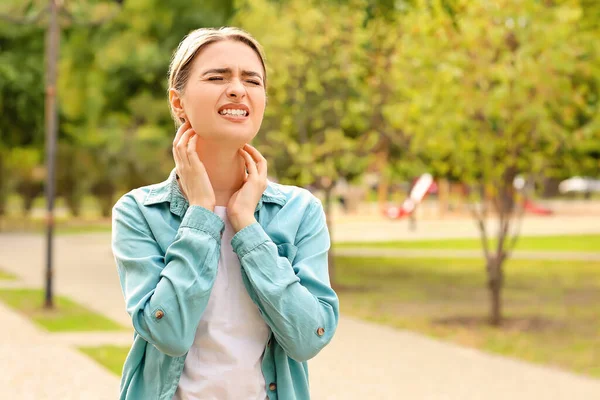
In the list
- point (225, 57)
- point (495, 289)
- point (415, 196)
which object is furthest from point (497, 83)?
point (415, 196)

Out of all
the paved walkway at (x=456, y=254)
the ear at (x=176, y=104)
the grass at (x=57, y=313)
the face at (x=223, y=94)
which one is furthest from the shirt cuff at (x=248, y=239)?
the paved walkway at (x=456, y=254)

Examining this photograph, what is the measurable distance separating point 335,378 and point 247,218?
6.23 meters

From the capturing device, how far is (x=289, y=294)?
2301 millimetres

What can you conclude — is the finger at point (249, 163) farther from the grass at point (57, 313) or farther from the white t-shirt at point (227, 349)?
the grass at point (57, 313)

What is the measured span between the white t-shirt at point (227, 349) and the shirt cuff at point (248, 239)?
0.09 meters

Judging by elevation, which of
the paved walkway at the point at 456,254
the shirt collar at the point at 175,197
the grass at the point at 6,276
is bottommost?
the paved walkway at the point at 456,254

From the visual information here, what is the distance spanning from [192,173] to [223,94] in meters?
0.21

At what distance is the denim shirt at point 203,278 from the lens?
2268mm

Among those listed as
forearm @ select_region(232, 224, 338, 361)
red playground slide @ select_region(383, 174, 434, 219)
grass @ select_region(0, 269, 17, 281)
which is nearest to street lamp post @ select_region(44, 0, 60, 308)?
grass @ select_region(0, 269, 17, 281)

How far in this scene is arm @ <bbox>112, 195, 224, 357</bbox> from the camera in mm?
2244

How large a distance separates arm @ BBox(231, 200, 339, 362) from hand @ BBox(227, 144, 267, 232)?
33 millimetres

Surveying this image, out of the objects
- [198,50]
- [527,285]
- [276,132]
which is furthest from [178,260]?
[527,285]

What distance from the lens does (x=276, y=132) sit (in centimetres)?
1547

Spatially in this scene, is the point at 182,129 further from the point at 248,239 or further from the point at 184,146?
the point at 248,239
